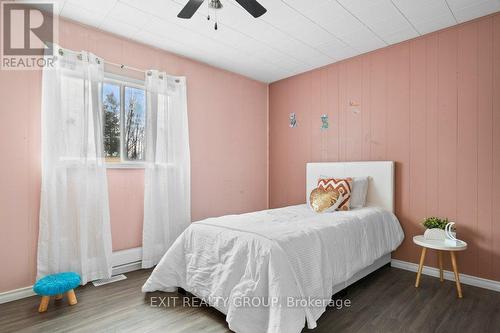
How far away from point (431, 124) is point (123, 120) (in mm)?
3378

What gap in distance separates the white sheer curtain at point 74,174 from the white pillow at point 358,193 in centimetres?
269

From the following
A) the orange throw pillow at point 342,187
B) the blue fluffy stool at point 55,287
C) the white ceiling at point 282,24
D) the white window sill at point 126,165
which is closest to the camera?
the blue fluffy stool at point 55,287

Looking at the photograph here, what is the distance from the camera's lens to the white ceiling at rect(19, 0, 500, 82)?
2.47 m

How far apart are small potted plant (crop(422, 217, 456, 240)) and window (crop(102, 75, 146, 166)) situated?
3.13 meters

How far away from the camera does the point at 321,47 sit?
332cm

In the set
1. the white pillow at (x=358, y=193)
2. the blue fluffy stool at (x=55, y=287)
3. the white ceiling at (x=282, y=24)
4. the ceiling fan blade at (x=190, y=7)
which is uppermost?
the white ceiling at (x=282, y=24)

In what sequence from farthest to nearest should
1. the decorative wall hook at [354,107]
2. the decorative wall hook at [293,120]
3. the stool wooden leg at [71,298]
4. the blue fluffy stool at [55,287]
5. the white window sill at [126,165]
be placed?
the decorative wall hook at [293,120], the decorative wall hook at [354,107], the white window sill at [126,165], the stool wooden leg at [71,298], the blue fluffy stool at [55,287]

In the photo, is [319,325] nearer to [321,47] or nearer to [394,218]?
[394,218]

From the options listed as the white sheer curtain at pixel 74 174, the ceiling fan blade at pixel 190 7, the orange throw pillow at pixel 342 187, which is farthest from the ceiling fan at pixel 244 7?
the orange throw pillow at pixel 342 187

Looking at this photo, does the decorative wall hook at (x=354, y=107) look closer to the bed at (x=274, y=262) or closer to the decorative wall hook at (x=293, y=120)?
the decorative wall hook at (x=293, y=120)

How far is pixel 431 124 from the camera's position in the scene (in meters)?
2.98

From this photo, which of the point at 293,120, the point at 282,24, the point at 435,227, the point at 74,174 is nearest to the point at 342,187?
the point at 435,227

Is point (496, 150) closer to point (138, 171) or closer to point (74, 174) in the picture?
point (138, 171)

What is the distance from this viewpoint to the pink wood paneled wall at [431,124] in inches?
104
